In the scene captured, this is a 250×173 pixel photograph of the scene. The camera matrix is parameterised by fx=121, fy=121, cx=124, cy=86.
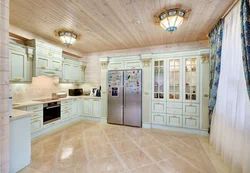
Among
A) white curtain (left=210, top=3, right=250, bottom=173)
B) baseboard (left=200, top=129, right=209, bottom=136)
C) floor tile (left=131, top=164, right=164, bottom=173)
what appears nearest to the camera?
white curtain (left=210, top=3, right=250, bottom=173)

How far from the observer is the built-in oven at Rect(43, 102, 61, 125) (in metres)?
3.25

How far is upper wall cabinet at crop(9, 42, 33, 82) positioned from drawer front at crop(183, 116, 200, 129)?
14.2 feet

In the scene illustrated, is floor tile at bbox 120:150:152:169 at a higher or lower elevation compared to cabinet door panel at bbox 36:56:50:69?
lower

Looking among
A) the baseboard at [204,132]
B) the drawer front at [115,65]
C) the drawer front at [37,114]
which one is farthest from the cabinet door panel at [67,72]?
the baseboard at [204,132]

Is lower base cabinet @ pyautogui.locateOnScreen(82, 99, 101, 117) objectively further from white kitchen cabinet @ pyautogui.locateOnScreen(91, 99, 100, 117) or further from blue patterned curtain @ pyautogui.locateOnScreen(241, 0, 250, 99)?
blue patterned curtain @ pyautogui.locateOnScreen(241, 0, 250, 99)

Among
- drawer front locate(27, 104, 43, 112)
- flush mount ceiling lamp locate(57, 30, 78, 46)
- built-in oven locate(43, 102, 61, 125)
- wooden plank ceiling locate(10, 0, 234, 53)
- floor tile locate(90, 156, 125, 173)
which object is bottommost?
floor tile locate(90, 156, 125, 173)

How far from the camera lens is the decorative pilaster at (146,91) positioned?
12.4ft

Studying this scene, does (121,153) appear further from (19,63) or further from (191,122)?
(19,63)

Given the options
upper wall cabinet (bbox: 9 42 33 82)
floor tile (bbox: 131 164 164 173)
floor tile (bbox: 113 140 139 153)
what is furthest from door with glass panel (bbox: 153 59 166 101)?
upper wall cabinet (bbox: 9 42 33 82)

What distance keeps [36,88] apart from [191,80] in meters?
4.51

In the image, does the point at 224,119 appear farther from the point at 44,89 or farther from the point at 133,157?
the point at 44,89

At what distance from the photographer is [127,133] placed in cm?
338

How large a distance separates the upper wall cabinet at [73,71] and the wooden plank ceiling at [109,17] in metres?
1.04

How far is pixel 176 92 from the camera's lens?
354 centimetres
